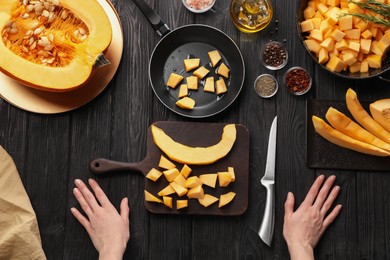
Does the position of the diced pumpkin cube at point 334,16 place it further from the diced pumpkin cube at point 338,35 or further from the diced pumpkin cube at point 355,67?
the diced pumpkin cube at point 355,67

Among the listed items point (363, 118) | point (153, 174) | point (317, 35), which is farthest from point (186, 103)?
point (363, 118)

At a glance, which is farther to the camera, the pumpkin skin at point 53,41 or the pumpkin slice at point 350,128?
the pumpkin slice at point 350,128

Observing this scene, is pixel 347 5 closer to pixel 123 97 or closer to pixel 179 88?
pixel 179 88

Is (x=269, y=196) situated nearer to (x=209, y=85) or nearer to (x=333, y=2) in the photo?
(x=209, y=85)

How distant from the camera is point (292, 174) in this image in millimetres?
1733

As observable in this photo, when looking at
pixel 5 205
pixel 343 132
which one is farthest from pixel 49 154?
pixel 343 132

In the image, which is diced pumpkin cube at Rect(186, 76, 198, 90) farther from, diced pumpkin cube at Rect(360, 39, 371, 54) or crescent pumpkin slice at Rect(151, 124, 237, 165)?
diced pumpkin cube at Rect(360, 39, 371, 54)

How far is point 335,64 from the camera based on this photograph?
163cm

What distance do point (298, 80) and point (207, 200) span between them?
1.62ft

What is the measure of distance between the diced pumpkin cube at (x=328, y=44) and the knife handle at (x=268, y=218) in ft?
1.54

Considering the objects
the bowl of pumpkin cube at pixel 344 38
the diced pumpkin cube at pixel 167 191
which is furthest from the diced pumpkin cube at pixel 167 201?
the bowl of pumpkin cube at pixel 344 38

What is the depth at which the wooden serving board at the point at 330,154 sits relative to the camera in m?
1.71

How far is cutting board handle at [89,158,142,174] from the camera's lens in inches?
67.6

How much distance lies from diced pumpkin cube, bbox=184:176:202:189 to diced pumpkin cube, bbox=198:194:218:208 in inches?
1.9
